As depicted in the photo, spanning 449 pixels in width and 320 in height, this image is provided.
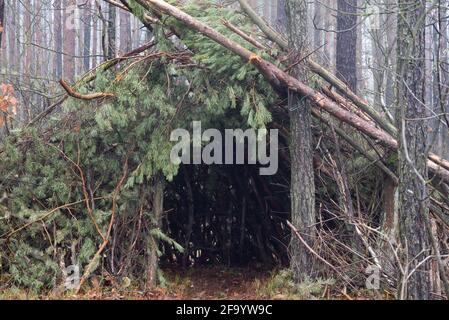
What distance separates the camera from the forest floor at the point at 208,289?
272 inches

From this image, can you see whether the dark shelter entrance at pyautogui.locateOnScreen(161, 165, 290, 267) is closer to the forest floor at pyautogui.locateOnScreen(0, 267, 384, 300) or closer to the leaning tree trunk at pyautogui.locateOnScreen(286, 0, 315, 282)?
the forest floor at pyautogui.locateOnScreen(0, 267, 384, 300)

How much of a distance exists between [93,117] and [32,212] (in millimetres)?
1532

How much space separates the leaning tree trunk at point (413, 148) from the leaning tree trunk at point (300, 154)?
1639 millimetres

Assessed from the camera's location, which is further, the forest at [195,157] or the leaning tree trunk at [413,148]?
the forest at [195,157]

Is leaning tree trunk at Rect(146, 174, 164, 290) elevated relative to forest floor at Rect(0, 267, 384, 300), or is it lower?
elevated

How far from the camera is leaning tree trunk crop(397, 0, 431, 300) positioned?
570 centimetres

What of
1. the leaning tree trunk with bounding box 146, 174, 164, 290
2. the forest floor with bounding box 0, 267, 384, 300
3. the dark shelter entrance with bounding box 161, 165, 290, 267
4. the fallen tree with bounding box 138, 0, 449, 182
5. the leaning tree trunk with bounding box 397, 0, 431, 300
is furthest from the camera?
the dark shelter entrance with bounding box 161, 165, 290, 267

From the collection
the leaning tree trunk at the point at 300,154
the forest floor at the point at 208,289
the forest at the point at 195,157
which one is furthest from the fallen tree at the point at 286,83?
the forest floor at the point at 208,289

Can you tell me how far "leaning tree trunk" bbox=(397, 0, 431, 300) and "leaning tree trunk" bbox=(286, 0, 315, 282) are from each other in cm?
164

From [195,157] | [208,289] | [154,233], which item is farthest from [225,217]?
[154,233]

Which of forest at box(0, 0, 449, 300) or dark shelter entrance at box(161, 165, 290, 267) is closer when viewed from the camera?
forest at box(0, 0, 449, 300)

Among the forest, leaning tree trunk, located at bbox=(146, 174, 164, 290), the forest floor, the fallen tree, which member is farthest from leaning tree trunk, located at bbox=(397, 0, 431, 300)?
leaning tree trunk, located at bbox=(146, 174, 164, 290)

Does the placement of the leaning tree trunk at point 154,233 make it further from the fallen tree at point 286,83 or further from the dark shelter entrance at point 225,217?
the fallen tree at point 286,83
